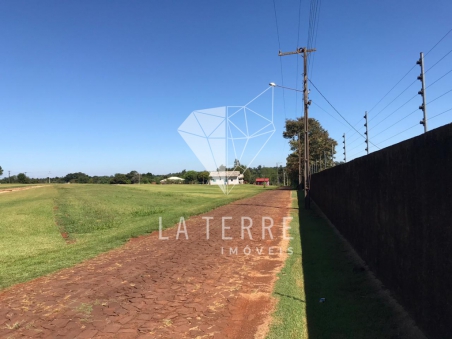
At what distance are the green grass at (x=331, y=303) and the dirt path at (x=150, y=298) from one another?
0.86 feet

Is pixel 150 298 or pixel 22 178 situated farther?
pixel 22 178

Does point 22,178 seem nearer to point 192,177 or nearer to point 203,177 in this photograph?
A: point 192,177

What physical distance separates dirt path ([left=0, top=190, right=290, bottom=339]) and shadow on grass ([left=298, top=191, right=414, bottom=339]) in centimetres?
61

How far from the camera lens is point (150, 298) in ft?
15.0

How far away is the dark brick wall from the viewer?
2.76 meters

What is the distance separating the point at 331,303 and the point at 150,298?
2470 mm

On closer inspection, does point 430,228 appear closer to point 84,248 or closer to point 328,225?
point 84,248

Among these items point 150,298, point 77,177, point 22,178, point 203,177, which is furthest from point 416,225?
point 77,177

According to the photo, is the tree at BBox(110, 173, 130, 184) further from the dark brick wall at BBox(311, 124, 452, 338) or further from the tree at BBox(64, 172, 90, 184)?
the dark brick wall at BBox(311, 124, 452, 338)

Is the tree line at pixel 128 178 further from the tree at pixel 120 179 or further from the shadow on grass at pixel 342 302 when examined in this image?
the shadow on grass at pixel 342 302

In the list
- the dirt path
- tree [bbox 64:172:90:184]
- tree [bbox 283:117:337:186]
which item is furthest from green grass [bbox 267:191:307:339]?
tree [bbox 64:172:90:184]

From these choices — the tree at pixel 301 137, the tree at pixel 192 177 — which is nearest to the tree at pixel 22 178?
the tree at pixel 192 177

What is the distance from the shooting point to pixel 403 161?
384cm

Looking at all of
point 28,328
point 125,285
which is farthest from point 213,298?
point 28,328
